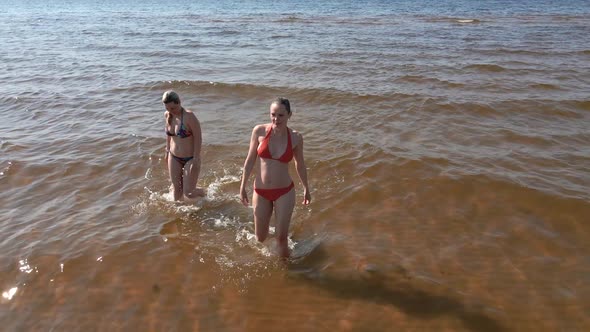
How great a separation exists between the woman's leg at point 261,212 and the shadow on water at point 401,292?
0.60 m

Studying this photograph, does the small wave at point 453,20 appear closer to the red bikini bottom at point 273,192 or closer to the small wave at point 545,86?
the small wave at point 545,86

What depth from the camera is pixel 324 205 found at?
22.3 ft

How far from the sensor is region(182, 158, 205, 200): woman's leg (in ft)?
20.7

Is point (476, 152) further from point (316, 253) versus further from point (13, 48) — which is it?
point (13, 48)

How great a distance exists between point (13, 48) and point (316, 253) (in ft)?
72.5

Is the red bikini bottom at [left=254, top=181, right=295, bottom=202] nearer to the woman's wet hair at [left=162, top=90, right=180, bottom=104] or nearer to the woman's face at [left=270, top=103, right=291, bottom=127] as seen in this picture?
the woman's face at [left=270, top=103, right=291, bottom=127]

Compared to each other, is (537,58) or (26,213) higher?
(537,58)

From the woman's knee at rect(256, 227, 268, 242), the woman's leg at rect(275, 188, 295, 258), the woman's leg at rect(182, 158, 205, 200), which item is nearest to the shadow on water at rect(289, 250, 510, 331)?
Answer: the woman's knee at rect(256, 227, 268, 242)

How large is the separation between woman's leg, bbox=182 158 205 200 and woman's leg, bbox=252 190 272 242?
1.58 metres

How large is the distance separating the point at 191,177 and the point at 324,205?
2.13 meters

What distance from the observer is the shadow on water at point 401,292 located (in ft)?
14.8

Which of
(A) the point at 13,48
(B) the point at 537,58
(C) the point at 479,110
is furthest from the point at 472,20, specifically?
(A) the point at 13,48

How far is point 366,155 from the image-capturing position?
8.37 metres

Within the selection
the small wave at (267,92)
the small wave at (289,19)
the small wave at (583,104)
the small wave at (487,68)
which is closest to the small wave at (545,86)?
the small wave at (583,104)
